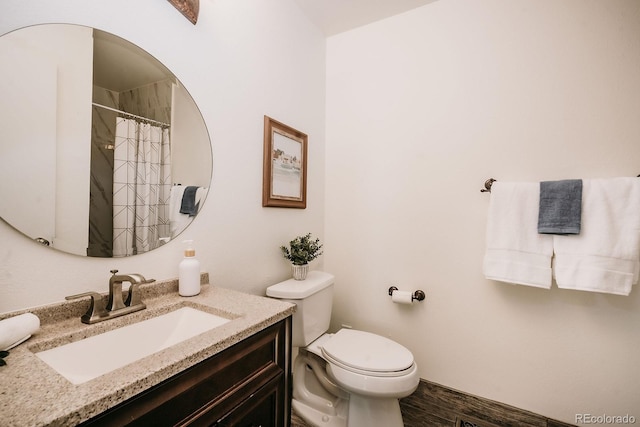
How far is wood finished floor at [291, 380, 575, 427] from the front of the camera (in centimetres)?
141

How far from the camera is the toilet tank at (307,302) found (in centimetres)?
133

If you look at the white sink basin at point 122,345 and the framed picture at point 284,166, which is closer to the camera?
the white sink basin at point 122,345

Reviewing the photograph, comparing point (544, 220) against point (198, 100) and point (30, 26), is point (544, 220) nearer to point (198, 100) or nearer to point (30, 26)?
point (198, 100)

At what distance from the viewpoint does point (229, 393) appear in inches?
27.2

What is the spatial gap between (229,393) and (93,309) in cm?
45

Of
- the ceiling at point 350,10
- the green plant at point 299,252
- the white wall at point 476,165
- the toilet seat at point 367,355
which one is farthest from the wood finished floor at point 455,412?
the ceiling at point 350,10

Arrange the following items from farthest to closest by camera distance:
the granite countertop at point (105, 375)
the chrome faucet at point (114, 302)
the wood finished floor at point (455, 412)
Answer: the wood finished floor at point (455, 412) → the chrome faucet at point (114, 302) → the granite countertop at point (105, 375)

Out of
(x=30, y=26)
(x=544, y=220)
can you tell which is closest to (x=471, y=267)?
(x=544, y=220)

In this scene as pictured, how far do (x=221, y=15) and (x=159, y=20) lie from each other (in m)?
0.34

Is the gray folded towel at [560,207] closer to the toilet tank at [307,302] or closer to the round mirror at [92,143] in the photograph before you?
the toilet tank at [307,302]

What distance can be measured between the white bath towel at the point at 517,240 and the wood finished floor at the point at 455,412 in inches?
29.2

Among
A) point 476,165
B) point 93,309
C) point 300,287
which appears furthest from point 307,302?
point 476,165

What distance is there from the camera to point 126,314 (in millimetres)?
793

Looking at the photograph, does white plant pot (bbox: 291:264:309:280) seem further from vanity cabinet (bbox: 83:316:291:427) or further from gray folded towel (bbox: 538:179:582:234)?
gray folded towel (bbox: 538:179:582:234)
